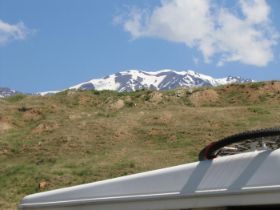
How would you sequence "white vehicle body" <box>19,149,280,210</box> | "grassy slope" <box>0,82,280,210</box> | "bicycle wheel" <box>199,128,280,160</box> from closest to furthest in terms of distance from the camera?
"white vehicle body" <box>19,149,280,210</box> → "bicycle wheel" <box>199,128,280,160</box> → "grassy slope" <box>0,82,280,210</box>

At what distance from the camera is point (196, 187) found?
3.12 metres

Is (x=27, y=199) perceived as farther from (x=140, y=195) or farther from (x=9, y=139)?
(x=9, y=139)

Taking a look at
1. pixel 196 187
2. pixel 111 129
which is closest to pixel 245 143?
pixel 196 187

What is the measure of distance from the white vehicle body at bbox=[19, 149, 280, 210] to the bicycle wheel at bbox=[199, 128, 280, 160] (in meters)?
0.13

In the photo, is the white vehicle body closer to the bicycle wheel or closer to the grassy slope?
the bicycle wheel

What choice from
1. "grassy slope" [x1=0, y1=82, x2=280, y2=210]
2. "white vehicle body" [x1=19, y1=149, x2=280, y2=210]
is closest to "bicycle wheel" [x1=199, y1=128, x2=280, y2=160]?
"white vehicle body" [x1=19, y1=149, x2=280, y2=210]

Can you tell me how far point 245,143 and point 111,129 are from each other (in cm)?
2563

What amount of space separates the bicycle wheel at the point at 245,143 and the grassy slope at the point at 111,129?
15.5m

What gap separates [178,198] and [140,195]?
0.85 feet

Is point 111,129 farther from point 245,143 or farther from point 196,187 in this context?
point 196,187

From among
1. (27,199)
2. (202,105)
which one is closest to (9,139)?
(202,105)

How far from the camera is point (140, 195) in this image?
3.34m

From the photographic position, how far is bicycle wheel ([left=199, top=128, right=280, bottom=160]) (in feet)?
10.2

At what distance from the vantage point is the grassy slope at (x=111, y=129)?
22.6 meters
